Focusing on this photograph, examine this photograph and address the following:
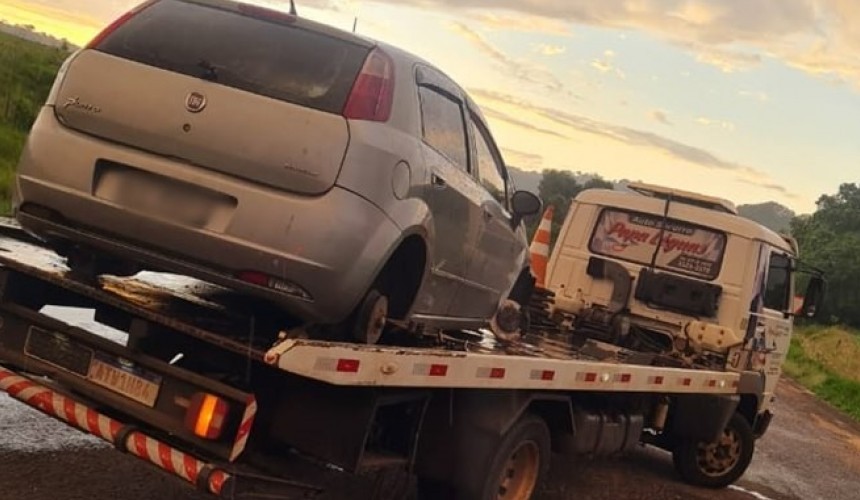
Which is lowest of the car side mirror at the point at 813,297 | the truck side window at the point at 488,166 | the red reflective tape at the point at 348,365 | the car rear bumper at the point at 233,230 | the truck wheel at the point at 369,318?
the red reflective tape at the point at 348,365

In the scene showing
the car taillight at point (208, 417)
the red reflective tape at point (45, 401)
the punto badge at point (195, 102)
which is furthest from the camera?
the red reflective tape at point (45, 401)

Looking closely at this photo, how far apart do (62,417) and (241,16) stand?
198 centimetres

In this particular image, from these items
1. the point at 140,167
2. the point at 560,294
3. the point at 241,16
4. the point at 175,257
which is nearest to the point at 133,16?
the point at 241,16

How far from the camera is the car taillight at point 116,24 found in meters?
4.75

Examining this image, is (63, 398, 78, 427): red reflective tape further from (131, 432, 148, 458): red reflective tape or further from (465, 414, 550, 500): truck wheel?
(465, 414, 550, 500): truck wheel

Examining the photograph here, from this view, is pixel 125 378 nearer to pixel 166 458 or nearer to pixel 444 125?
pixel 166 458

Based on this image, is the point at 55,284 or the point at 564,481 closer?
the point at 55,284

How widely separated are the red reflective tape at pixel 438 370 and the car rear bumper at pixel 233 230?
19.9 inches

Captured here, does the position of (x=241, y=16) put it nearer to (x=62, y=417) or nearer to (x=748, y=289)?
(x=62, y=417)

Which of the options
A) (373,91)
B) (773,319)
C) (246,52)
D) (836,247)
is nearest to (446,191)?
(373,91)

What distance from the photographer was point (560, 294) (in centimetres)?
983

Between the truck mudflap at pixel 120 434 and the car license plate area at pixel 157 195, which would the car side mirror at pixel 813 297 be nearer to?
the car license plate area at pixel 157 195

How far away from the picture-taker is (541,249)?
11.0 m

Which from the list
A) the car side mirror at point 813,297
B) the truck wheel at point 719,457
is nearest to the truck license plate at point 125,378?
the truck wheel at point 719,457
